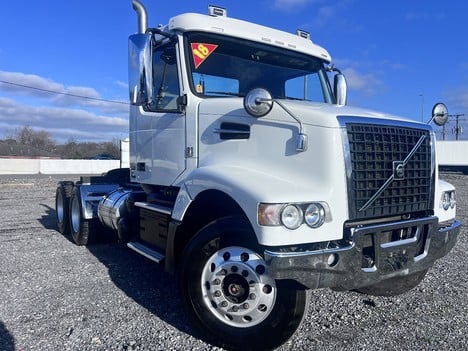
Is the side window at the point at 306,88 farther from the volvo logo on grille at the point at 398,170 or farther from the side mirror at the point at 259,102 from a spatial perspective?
the volvo logo on grille at the point at 398,170

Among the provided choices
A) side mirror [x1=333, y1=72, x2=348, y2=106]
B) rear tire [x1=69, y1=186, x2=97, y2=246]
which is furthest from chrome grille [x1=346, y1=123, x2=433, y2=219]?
rear tire [x1=69, y1=186, x2=97, y2=246]

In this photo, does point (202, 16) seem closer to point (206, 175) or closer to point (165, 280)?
point (206, 175)

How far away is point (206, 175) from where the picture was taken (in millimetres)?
3721

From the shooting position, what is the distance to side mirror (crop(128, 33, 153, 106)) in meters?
4.00

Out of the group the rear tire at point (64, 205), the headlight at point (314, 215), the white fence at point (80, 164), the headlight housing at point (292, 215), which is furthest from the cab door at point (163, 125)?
the white fence at point (80, 164)

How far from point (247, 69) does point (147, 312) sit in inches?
113

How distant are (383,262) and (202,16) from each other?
10.4 ft

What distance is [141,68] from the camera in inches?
159

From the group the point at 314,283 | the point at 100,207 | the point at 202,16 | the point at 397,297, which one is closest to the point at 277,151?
the point at 314,283

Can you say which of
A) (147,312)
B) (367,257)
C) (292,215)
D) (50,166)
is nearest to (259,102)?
(292,215)

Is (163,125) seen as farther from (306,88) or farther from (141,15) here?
(306,88)

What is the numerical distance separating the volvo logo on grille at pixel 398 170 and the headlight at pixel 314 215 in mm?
868

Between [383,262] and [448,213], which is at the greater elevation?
[448,213]

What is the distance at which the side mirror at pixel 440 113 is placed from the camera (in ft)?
15.2
